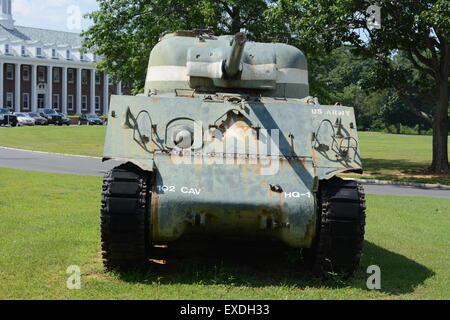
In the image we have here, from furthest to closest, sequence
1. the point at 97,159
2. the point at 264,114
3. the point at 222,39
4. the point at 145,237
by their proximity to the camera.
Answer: the point at 97,159, the point at 222,39, the point at 264,114, the point at 145,237

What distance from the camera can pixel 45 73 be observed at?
94.9 meters

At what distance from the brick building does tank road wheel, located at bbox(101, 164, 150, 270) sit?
84.8 metres

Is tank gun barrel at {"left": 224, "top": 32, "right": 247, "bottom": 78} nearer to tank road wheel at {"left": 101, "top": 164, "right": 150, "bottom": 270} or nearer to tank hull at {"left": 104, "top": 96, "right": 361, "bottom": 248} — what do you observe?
tank hull at {"left": 104, "top": 96, "right": 361, "bottom": 248}

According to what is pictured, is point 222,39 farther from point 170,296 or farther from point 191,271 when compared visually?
point 170,296

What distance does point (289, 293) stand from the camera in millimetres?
7191

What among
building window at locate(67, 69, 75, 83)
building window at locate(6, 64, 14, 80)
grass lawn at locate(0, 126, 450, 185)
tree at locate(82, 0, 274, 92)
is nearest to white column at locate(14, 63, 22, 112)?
building window at locate(6, 64, 14, 80)

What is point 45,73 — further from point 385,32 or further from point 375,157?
point 385,32

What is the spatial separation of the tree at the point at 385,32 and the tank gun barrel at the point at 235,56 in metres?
13.9

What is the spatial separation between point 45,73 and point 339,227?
91954 mm

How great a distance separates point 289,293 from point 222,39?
13.6ft

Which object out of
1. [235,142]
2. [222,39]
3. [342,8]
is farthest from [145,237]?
[342,8]

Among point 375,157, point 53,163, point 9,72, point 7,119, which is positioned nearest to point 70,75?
point 9,72

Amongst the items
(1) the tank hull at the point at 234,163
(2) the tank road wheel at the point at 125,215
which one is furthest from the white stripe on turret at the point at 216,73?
(2) the tank road wheel at the point at 125,215

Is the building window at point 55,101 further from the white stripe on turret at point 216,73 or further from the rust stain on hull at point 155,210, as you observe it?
the rust stain on hull at point 155,210
